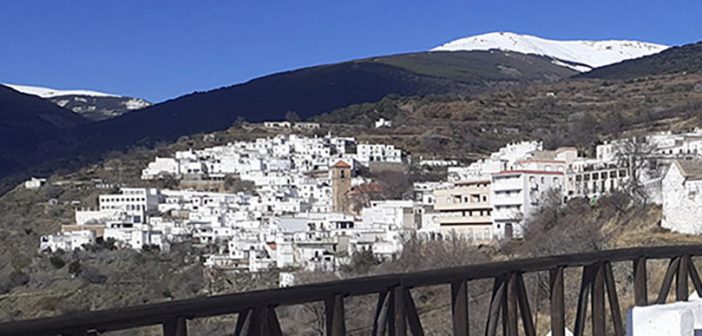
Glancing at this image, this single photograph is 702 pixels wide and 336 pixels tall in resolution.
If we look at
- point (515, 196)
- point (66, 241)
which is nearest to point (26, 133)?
point (66, 241)

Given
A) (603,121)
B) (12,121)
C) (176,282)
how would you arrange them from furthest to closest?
(12,121) < (603,121) < (176,282)

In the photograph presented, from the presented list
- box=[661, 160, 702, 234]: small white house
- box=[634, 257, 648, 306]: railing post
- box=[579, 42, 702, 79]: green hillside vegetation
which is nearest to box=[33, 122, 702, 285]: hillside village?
box=[661, 160, 702, 234]: small white house

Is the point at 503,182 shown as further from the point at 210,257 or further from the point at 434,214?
the point at 210,257

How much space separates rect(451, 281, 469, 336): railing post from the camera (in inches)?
179

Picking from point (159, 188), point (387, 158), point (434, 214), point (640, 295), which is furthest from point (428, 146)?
point (640, 295)

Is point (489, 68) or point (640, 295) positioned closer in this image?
point (640, 295)

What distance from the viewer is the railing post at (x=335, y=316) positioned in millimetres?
4020

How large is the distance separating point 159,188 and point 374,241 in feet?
118

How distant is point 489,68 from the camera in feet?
563

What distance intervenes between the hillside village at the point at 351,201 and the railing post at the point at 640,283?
93.9ft

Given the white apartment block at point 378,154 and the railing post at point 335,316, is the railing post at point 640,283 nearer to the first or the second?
the railing post at point 335,316

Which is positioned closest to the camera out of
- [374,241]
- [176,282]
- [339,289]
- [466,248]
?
[339,289]

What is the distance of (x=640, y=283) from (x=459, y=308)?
1646mm

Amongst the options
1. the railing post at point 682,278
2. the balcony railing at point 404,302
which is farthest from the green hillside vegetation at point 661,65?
the balcony railing at point 404,302
